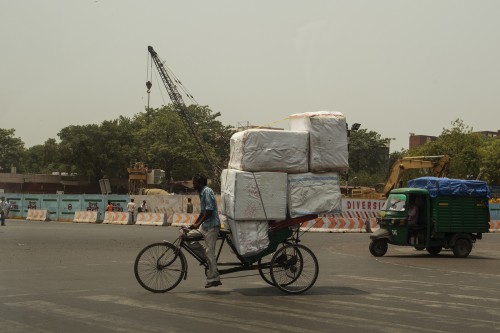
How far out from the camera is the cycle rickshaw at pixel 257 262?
10.8 metres

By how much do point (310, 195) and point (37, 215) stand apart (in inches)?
1642

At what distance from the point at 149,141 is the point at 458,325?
88.0 m

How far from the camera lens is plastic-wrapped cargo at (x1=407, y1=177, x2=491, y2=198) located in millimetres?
21141

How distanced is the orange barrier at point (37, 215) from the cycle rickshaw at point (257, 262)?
40.2m

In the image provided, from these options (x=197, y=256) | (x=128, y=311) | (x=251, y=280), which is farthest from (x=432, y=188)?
(x=128, y=311)

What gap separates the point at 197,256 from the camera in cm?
1095

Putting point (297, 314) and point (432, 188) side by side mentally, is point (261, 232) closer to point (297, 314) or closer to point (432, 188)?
point (297, 314)

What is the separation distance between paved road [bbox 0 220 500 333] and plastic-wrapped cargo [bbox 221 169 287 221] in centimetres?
126

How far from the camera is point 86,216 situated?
4691 cm

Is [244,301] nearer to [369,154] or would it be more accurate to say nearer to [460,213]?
[460,213]

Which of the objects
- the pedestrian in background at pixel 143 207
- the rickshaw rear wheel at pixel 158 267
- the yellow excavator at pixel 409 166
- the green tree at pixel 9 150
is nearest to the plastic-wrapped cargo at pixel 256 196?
the rickshaw rear wheel at pixel 158 267

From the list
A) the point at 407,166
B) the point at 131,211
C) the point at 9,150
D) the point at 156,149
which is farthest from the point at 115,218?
the point at 9,150

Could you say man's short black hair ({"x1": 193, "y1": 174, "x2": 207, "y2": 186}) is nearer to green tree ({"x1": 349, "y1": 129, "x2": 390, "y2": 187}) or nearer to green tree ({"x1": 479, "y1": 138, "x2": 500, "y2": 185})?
green tree ({"x1": 479, "y1": 138, "x2": 500, "y2": 185})

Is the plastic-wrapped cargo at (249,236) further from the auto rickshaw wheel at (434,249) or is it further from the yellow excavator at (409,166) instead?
the yellow excavator at (409,166)
